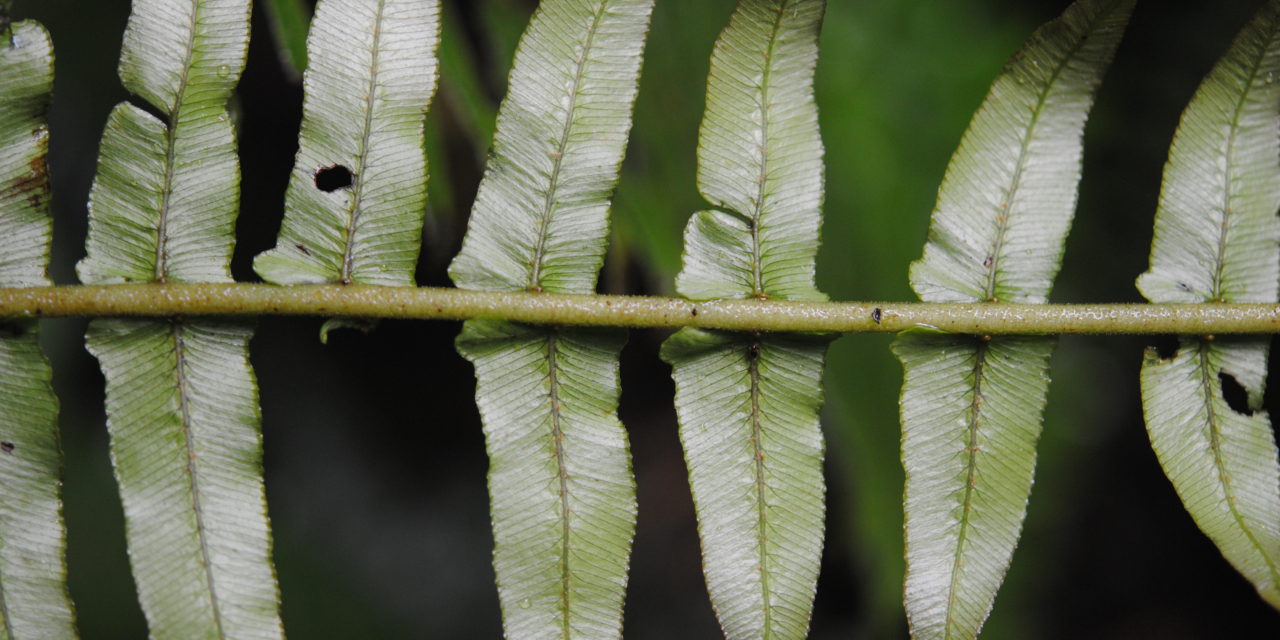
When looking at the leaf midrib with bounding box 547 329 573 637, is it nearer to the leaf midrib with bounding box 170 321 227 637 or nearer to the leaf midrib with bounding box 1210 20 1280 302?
the leaf midrib with bounding box 170 321 227 637

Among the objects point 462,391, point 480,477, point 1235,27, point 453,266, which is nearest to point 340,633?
point 480,477

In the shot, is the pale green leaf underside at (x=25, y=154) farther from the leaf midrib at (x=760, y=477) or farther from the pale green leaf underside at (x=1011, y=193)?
the pale green leaf underside at (x=1011, y=193)

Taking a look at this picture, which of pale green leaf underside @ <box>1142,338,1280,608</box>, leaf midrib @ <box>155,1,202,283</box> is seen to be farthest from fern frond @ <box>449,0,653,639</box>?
pale green leaf underside @ <box>1142,338,1280,608</box>

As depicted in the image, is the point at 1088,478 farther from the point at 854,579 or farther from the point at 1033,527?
the point at 854,579

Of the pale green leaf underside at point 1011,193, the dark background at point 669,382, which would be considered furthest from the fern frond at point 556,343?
the pale green leaf underside at point 1011,193

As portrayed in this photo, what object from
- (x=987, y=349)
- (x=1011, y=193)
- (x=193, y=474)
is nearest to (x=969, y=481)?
(x=987, y=349)
